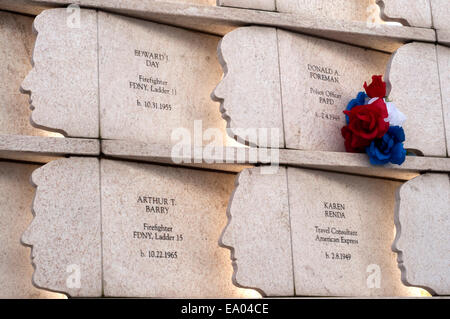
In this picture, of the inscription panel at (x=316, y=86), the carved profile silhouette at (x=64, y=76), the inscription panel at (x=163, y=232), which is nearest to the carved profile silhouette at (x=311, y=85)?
the inscription panel at (x=316, y=86)

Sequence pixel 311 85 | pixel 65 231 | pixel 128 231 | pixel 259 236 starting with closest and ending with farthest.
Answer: pixel 65 231, pixel 128 231, pixel 259 236, pixel 311 85

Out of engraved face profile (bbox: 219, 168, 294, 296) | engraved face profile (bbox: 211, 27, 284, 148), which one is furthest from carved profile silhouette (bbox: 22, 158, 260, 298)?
engraved face profile (bbox: 211, 27, 284, 148)

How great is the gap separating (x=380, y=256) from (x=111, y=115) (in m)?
1.55

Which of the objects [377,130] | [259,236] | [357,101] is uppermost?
[357,101]

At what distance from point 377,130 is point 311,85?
0.45 meters

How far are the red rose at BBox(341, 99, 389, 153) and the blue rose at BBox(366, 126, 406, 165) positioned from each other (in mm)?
36

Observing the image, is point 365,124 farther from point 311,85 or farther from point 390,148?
point 311,85

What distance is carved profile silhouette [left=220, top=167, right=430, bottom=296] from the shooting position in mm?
4746

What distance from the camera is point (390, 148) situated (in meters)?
4.98

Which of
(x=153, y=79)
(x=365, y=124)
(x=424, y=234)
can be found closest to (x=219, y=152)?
(x=153, y=79)

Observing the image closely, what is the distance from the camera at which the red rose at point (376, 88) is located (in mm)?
5125

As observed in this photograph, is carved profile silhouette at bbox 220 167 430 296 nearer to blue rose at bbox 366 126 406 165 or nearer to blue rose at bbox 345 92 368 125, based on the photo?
blue rose at bbox 366 126 406 165

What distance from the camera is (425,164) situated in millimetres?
5188

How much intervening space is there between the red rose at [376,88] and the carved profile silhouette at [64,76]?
1.40 meters
